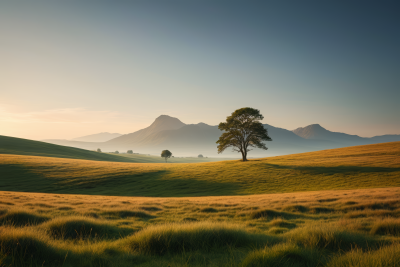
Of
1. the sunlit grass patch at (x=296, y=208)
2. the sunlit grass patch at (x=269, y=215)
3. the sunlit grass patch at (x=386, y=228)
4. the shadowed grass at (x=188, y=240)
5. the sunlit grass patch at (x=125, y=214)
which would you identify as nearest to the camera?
the shadowed grass at (x=188, y=240)

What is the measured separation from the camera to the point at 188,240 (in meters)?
5.16

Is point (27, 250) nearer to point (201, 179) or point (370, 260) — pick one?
point (370, 260)

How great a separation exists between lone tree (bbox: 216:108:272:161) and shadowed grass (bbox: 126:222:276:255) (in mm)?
44929

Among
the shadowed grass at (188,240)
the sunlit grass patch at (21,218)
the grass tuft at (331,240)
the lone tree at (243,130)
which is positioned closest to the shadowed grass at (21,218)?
the sunlit grass patch at (21,218)

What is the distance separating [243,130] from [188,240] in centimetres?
4779

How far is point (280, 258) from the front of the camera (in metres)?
3.90

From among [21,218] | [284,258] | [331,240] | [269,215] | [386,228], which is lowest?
[269,215]

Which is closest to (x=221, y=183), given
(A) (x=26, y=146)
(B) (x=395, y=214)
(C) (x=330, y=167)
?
(C) (x=330, y=167)

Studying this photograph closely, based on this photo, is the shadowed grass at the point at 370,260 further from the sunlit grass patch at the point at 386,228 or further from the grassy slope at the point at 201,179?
the grassy slope at the point at 201,179

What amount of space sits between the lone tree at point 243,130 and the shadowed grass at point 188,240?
44.9 metres

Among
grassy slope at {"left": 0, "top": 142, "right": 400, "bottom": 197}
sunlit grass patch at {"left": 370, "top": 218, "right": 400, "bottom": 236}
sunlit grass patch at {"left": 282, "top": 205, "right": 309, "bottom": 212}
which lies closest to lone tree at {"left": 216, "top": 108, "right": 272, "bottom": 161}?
grassy slope at {"left": 0, "top": 142, "right": 400, "bottom": 197}

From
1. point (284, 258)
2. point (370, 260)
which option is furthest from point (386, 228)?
point (284, 258)

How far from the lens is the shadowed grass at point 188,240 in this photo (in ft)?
16.2

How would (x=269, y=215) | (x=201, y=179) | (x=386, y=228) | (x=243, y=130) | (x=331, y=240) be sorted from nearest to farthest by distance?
(x=331, y=240)
(x=386, y=228)
(x=269, y=215)
(x=201, y=179)
(x=243, y=130)
